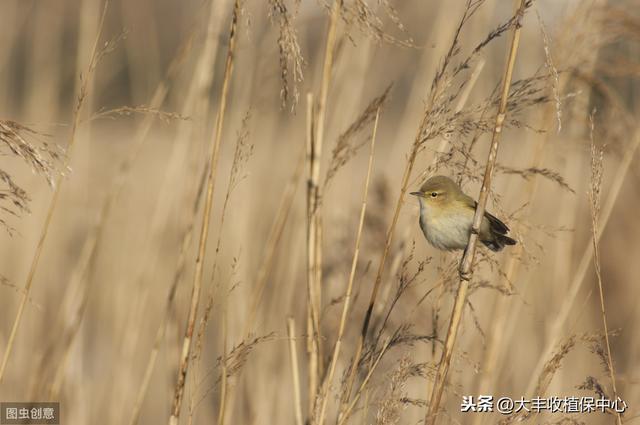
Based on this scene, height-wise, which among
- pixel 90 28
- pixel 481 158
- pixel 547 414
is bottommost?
pixel 547 414

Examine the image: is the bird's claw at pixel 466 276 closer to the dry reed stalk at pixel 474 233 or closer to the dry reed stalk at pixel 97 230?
the dry reed stalk at pixel 474 233

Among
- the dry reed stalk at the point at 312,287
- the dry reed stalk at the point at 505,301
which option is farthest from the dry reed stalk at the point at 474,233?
the dry reed stalk at the point at 505,301

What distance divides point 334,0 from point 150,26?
143 cm

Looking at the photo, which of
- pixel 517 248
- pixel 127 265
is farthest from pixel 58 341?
pixel 517 248

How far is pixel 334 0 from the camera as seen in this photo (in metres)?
1.44

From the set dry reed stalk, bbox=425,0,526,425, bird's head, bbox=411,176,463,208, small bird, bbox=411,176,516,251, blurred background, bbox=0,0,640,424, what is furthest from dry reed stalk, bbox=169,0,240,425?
bird's head, bbox=411,176,463,208

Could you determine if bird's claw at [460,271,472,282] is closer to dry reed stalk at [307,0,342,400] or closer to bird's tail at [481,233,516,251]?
dry reed stalk at [307,0,342,400]

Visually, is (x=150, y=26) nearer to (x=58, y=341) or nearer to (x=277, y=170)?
(x=277, y=170)

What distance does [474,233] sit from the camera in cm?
140

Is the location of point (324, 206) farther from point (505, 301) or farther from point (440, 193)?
point (505, 301)

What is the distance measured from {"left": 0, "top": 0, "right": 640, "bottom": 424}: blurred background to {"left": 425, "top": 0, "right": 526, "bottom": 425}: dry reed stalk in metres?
0.09

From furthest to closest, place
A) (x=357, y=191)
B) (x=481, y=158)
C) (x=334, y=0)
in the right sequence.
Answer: (x=357, y=191) → (x=481, y=158) → (x=334, y=0)

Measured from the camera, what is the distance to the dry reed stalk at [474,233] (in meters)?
1.32

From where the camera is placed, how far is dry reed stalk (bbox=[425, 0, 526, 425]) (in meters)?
1.32
